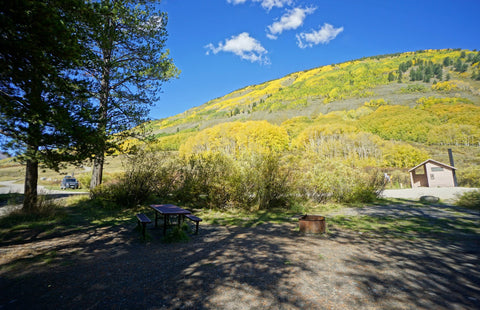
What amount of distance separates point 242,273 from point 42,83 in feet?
17.7

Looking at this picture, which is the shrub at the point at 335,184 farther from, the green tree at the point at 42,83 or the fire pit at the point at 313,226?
the green tree at the point at 42,83

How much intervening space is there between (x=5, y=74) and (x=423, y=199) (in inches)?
667

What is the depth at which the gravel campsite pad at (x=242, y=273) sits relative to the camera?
2555 millimetres

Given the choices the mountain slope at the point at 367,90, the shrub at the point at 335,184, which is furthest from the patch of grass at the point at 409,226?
the mountain slope at the point at 367,90

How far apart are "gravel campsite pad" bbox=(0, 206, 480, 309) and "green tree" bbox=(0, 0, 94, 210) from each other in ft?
7.06

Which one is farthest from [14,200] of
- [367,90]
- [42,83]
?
[367,90]

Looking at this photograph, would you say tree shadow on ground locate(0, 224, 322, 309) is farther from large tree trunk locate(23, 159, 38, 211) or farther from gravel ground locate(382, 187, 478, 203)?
gravel ground locate(382, 187, 478, 203)

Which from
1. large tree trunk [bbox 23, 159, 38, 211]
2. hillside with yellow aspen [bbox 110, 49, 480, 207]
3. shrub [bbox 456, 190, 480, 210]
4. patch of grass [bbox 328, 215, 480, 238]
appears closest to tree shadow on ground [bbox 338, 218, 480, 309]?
patch of grass [bbox 328, 215, 480, 238]

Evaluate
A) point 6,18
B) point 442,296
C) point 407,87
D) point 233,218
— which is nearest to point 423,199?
point 233,218

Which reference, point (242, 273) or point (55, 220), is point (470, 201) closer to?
point (242, 273)

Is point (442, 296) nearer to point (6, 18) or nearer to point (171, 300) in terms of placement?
point (171, 300)

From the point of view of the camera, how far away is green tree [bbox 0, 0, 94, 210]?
12.7 ft

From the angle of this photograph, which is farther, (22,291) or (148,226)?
(148,226)

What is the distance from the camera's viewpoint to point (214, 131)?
6806 centimetres
